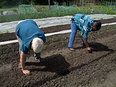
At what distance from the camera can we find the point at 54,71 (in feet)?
8.40

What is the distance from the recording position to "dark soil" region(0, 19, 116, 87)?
7.46 ft

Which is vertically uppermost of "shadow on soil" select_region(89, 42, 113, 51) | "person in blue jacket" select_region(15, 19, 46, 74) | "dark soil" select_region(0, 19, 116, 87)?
"person in blue jacket" select_region(15, 19, 46, 74)

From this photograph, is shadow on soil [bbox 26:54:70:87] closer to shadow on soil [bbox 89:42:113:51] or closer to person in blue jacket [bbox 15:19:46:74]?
person in blue jacket [bbox 15:19:46:74]

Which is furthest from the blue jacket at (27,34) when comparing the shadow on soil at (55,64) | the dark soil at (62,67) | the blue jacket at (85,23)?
the blue jacket at (85,23)

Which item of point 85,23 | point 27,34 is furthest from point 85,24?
point 27,34

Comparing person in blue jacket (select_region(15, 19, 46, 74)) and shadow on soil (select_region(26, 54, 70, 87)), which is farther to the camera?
shadow on soil (select_region(26, 54, 70, 87))

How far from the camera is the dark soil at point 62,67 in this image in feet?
7.46

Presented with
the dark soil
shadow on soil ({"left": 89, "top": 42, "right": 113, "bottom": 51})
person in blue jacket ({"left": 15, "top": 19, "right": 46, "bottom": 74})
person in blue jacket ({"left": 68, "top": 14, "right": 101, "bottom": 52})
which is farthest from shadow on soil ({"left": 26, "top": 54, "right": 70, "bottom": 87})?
shadow on soil ({"left": 89, "top": 42, "right": 113, "bottom": 51})

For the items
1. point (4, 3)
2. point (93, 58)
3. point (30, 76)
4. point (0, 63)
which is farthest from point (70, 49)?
point (4, 3)

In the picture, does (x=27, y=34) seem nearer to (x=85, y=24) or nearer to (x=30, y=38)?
(x=30, y=38)

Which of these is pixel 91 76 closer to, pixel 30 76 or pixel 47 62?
pixel 47 62

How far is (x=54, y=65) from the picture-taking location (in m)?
2.78

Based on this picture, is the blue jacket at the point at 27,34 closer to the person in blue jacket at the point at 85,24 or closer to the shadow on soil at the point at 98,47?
the person in blue jacket at the point at 85,24

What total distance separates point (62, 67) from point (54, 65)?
21 centimetres
